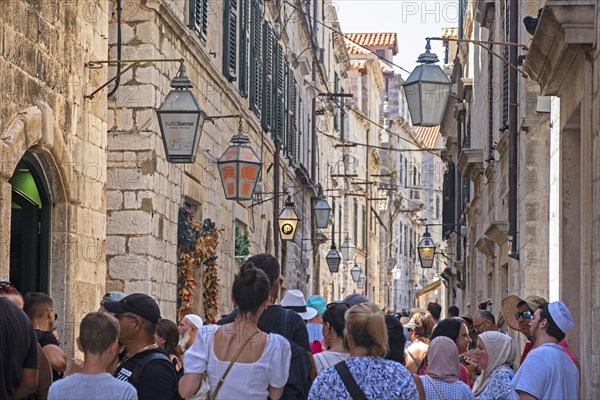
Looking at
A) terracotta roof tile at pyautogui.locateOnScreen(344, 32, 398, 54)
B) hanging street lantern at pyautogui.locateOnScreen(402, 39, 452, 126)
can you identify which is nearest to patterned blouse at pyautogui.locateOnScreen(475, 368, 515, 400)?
hanging street lantern at pyautogui.locateOnScreen(402, 39, 452, 126)

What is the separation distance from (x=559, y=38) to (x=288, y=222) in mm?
14520

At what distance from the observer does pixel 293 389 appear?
7332 mm

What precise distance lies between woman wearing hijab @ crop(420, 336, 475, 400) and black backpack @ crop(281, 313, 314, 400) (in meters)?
0.82

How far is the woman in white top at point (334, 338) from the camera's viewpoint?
26.7ft

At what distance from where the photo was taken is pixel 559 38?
9539mm

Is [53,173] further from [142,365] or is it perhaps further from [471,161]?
[471,161]

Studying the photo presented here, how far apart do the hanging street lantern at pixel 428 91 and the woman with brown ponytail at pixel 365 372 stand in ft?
24.0

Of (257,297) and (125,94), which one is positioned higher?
(125,94)

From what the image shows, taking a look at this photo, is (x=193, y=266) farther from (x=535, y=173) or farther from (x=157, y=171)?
(x=535, y=173)

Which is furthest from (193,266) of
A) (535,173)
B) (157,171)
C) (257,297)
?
(257,297)

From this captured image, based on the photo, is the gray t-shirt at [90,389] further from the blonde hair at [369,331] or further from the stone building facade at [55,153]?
the stone building facade at [55,153]

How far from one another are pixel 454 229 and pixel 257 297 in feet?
100

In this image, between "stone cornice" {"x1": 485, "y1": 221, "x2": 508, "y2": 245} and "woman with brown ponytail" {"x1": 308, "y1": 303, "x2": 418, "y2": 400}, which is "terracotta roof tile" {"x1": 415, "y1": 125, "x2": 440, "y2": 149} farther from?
"woman with brown ponytail" {"x1": 308, "y1": 303, "x2": 418, "y2": 400}

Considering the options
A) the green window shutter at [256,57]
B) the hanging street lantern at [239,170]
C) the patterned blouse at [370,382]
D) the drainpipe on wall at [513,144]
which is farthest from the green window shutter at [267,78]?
the patterned blouse at [370,382]
